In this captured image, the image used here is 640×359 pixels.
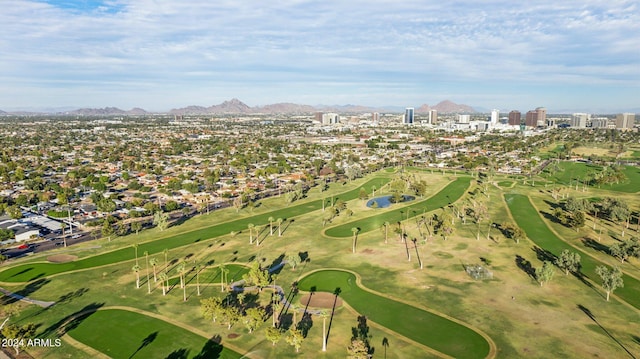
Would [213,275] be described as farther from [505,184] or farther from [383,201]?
[505,184]

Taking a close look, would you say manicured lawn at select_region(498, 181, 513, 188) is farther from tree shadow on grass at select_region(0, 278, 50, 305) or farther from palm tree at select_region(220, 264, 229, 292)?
tree shadow on grass at select_region(0, 278, 50, 305)

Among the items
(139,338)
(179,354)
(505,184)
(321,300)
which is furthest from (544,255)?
(505,184)

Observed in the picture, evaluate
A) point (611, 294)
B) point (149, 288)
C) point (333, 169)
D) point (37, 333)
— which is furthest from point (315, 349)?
point (333, 169)

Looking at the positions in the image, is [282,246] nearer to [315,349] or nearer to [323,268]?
[323,268]

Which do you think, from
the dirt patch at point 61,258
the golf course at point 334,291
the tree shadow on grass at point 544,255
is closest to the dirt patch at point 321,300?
the golf course at point 334,291

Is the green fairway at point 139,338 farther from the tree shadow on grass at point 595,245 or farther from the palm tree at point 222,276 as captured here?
the tree shadow on grass at point 595,245
